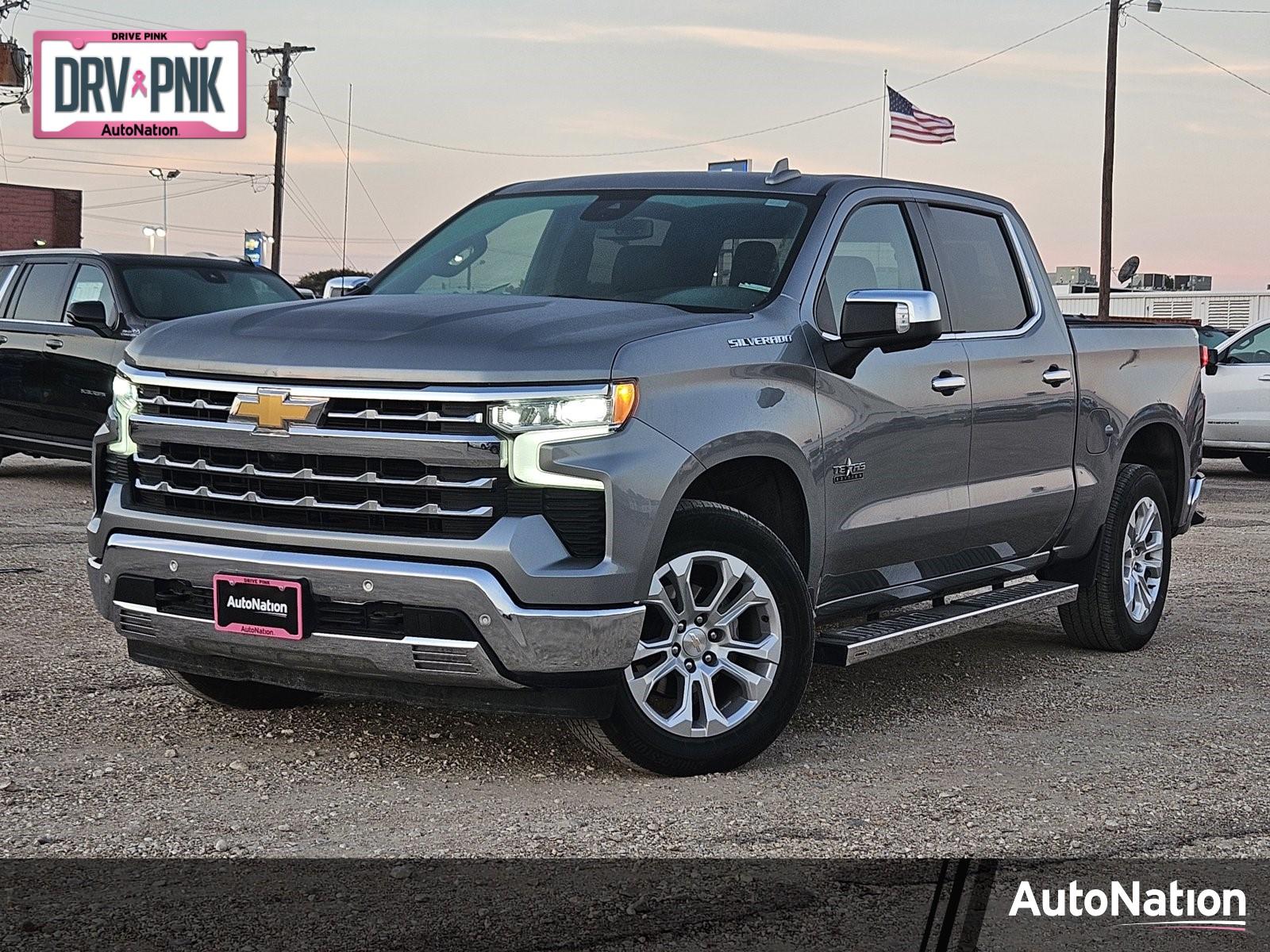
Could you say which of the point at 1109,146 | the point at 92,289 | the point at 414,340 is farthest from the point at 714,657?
the point at 1109,146

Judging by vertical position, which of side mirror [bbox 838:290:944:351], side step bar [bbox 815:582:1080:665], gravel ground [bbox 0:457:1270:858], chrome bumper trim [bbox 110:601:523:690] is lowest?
gravel ground [bbox 0:457:1270:858]

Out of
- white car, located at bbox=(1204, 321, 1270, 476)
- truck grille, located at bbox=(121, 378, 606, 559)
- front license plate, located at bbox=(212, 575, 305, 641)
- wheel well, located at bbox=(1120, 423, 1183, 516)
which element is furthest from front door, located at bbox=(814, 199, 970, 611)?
white car, located at bbox=(1204, 321, 1270, 476)

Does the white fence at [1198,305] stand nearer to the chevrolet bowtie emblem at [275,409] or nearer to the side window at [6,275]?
the side window at [6,275]

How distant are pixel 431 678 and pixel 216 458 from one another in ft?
3.15

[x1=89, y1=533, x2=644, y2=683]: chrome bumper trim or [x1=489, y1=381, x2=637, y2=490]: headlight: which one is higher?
[x1=489, y1=381, x2=637, y2=490]: headlight

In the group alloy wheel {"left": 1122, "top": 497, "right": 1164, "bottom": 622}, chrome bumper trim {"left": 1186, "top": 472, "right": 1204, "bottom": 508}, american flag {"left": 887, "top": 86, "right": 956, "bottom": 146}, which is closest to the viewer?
alloy wheel {"left": 1122, "top": 497, "right": 1164, "bottom": 622}

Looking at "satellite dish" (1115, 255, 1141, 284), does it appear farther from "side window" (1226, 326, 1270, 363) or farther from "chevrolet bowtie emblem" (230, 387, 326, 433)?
"chevrolet bowtie emblem" (230, 387, 326, 433)

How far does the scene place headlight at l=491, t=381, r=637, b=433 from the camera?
479 centimetres

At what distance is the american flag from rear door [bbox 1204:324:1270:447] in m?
13.3

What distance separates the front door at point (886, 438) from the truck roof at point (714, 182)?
0.45ft

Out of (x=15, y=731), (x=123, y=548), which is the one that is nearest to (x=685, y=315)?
(x=123, y=548)

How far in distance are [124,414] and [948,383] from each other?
115 inches

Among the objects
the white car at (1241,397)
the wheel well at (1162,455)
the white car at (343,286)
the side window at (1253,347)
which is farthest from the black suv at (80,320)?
the side window at (1253,347)

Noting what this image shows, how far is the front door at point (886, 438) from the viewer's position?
5777mm
